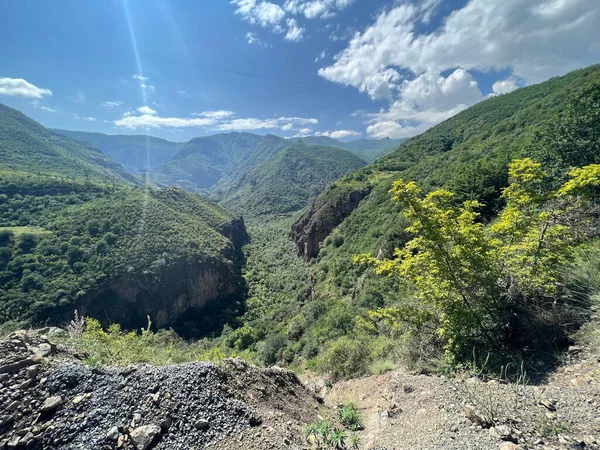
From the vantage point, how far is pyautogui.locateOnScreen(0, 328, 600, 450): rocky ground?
3.63 m

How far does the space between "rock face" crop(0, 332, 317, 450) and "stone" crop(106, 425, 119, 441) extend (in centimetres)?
1

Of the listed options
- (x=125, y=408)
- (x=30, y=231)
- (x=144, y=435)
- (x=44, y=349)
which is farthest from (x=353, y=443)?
(x=30, y=231)

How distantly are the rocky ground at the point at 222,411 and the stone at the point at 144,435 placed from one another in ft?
0.05

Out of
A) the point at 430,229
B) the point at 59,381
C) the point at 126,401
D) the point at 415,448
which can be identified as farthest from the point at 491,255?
the point at 59,381

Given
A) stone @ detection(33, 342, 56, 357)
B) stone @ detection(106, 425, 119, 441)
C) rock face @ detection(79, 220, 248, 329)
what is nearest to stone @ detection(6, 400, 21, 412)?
stone @ detection(33, 342, 56, 357)

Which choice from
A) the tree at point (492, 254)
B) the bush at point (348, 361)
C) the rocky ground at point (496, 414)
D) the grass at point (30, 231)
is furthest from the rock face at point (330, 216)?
the grass at point (30, 231)

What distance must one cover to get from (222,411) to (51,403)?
2.96 meters

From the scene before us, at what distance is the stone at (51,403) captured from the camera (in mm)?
4352

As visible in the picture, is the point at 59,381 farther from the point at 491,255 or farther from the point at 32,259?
the point at 32,259

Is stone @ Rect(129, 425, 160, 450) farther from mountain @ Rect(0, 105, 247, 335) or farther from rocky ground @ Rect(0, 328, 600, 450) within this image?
mountain @ Rect(0, 105, 247, 335)

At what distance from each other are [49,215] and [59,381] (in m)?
94.1

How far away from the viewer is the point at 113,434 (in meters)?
4.08

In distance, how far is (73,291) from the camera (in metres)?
51.7

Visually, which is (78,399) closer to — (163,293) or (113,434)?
(113,434)
